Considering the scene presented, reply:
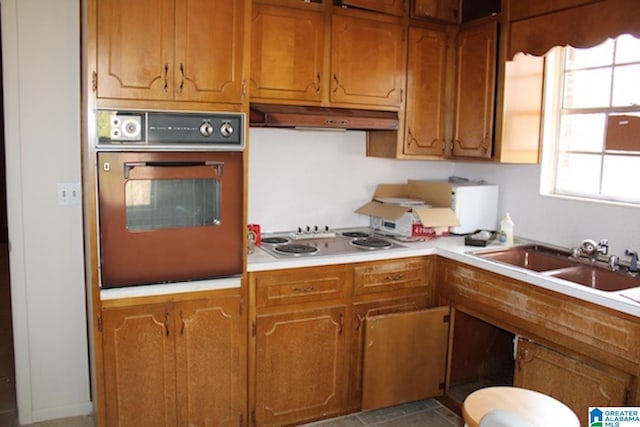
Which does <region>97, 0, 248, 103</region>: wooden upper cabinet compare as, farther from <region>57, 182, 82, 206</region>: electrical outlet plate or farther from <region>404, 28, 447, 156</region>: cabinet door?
<region>404, 28, 447, 156</region>: cabinet door

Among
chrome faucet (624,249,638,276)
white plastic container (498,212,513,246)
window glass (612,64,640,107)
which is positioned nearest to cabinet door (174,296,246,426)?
white plastic container (498,212,513,246)

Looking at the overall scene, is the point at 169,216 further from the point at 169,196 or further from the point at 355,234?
the point at 355,234

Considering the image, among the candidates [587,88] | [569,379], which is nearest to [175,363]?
[569,379]

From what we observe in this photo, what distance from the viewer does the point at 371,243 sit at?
3.03 m

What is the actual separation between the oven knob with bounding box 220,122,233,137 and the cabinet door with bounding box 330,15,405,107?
2.46 feet

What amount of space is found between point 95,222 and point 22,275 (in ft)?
2.61

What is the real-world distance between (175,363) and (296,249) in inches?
32.2

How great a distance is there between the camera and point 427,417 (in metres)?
2.95

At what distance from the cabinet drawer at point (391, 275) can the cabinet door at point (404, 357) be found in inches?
6.6

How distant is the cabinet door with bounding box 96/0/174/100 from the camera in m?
2.17

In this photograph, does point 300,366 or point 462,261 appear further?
point 462,261

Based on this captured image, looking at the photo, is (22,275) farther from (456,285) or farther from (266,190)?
(456,285)

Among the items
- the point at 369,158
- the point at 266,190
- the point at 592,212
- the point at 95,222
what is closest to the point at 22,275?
the point at 95,222

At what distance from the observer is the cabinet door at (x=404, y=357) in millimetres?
2805
